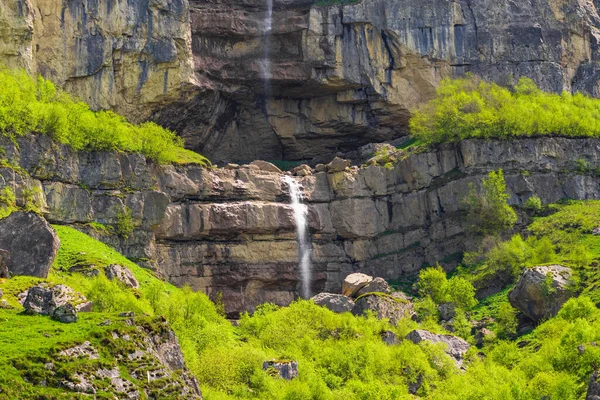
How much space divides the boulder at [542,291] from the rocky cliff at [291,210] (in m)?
21.1

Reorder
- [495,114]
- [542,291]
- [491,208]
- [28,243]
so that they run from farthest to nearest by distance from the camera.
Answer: [495,114], [491,208], [542,291], [28,243]

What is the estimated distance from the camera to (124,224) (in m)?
114

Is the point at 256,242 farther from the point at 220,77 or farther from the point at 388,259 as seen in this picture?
the point at 220,77

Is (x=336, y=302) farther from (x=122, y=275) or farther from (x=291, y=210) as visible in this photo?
(x=122, y=275)

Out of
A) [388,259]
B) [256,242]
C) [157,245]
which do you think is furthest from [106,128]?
[388,259]

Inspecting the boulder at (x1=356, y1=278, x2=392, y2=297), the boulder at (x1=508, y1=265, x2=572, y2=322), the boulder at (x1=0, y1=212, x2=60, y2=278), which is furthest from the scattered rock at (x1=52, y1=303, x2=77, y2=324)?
the boulder at (x1=508, y1=265, x2=572, y2=322)

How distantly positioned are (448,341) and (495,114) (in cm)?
4166

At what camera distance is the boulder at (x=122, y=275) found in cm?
9712

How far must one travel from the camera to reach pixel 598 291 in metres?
98.1

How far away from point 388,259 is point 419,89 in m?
28.1

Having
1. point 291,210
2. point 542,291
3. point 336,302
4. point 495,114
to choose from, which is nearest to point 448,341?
point 542,291

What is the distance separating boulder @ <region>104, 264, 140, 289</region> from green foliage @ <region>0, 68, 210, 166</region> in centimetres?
1957

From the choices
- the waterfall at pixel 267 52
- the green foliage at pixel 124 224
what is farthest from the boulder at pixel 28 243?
the waterfall at pixel 267 52

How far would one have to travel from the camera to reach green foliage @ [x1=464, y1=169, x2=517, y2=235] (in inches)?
4759
